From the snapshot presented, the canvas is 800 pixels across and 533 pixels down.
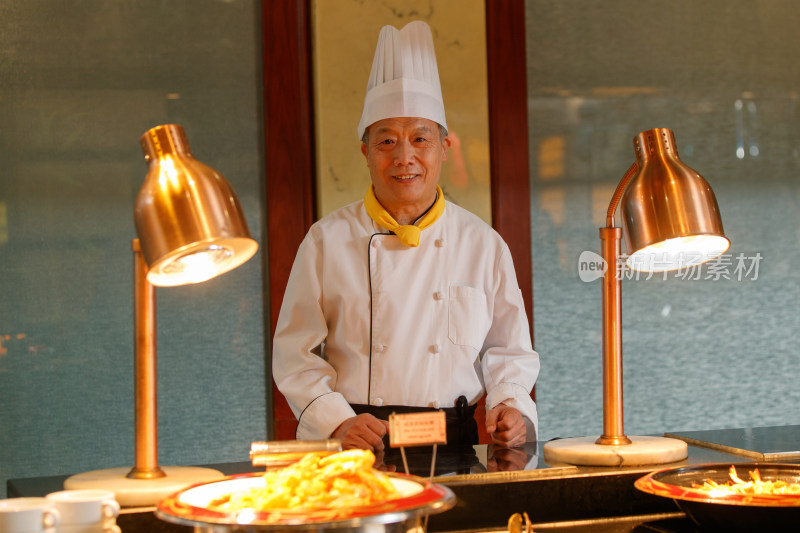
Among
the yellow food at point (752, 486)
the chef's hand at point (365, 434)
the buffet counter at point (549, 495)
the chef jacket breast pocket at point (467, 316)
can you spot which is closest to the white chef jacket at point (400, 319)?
the chef jacket breast pocket at point (467, 316)

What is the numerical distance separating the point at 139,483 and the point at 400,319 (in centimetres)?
107

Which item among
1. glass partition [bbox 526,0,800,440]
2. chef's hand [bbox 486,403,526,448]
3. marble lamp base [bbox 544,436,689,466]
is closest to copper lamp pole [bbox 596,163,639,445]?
marble lamp base [bbox 544,436,689,466]

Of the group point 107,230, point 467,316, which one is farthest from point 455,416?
point 107,230

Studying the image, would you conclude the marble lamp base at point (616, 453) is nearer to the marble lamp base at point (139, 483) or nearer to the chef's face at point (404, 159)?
the marble lamp base at point (139, 483)

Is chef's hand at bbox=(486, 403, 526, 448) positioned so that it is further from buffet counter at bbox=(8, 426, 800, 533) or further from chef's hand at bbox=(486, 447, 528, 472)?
buffet counter at bbox=(8, 426, 800, 533)

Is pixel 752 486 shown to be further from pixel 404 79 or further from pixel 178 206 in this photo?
pixel 404 79

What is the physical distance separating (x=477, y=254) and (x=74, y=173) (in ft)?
4.88

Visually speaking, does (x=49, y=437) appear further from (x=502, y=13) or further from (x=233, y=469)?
(x=502, y=13)

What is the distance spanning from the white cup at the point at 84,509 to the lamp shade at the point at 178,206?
294 mm

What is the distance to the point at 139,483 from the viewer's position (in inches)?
49.0

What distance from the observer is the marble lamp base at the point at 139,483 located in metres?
1.20

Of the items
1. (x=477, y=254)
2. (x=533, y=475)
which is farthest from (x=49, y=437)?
(x=533, y=475)

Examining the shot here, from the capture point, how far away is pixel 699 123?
351 centimetres

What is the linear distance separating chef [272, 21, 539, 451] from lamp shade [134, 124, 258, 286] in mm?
1016
